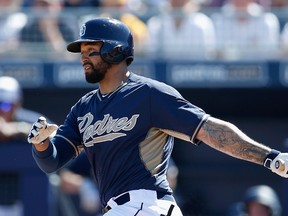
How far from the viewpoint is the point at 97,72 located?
5.23 m

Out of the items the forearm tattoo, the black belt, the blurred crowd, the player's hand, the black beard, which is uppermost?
the black beard

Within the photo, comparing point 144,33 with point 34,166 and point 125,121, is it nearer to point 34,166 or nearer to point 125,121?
point 34,166

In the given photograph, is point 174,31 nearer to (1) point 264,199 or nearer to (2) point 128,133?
(1) point 264,199

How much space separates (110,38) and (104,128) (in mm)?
518

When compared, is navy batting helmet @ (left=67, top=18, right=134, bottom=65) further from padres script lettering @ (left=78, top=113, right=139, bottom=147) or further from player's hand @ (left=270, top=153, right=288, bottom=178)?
player's hand @ (left=270, top=153, right=288, bottom=178)

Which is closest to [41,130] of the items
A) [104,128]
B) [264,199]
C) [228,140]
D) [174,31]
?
[104,128]

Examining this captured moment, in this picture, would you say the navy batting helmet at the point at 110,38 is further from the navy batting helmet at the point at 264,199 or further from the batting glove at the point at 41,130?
the navy batting helmet at the point at 264,199

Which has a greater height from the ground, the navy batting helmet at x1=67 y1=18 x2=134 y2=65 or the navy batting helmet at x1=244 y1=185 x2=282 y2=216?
the navy batting helmet at x1=67 y1=18 x2=134 y2=65

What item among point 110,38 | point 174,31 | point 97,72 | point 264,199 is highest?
point 110,38

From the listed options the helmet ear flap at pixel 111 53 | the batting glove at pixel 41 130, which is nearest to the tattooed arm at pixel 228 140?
the helmet ear flap at pixel 111 53

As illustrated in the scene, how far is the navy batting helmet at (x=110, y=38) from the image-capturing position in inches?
206

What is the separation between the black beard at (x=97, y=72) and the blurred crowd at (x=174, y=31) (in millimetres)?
4506

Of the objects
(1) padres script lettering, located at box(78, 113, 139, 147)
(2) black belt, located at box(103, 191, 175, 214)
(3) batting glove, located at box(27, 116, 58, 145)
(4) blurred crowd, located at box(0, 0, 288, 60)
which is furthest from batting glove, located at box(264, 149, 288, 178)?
(4) blurred crowd, located at box(0, 0, 288, 60)

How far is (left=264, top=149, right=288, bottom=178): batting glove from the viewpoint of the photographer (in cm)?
475
